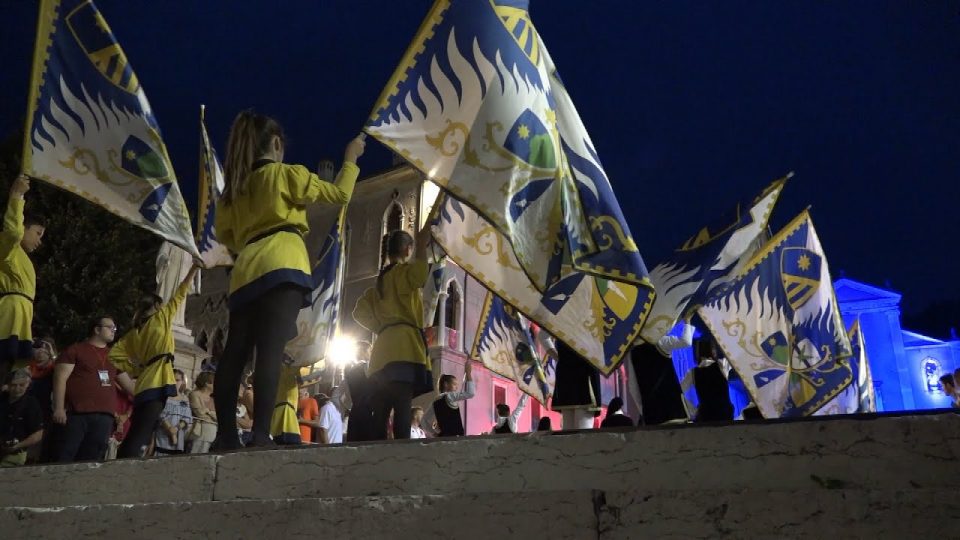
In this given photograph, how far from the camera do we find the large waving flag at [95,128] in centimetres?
672

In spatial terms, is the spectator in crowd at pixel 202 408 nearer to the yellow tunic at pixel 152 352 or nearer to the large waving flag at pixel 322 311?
the large waving flag at pixel 322 311

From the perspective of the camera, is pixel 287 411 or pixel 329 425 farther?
pixel 329 425

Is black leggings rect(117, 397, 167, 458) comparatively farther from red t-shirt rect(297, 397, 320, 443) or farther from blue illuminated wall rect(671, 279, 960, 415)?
blue illuminated wall rect(671, 279, 960, 415)

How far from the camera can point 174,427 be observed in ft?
27.2

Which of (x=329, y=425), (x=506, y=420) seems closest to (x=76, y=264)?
(x=329, y=425)

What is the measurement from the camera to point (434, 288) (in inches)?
243

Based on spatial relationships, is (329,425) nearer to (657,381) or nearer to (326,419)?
(326,419)

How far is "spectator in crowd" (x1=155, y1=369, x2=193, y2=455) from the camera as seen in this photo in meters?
8.07

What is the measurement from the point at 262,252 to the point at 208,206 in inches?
199

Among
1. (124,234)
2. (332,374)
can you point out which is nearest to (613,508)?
(124,234)

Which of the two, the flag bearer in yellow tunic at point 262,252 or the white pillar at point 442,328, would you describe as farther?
the white pillar at point 442,328

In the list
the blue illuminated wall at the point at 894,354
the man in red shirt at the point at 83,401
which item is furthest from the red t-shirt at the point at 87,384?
the blue illuminated wall at the point at 894,354

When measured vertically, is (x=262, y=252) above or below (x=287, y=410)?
above

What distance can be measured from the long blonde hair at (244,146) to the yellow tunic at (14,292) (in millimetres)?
2275
